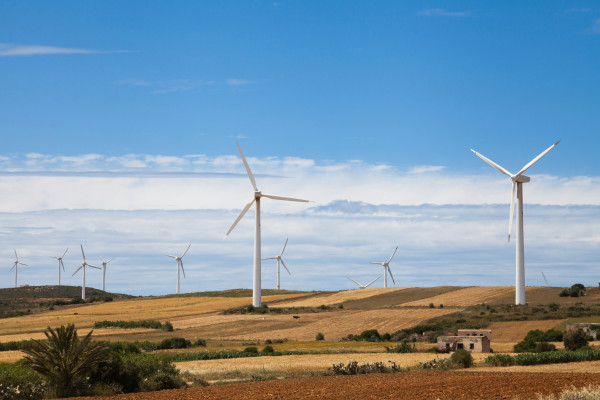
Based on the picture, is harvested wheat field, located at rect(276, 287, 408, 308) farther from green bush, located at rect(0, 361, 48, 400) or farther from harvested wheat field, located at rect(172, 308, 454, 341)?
green bush, located at rect(0, 361, 48, 400)

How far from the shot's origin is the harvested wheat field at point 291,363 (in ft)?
144

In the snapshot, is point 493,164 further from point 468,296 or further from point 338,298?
point 338,298

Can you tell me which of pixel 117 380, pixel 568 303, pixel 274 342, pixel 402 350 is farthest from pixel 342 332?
pixel 117 380

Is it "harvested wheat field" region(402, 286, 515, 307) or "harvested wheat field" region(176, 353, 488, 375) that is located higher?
"harvested wheat field" region(402, 286, 515, 307)

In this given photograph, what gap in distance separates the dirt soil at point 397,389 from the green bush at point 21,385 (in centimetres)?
251

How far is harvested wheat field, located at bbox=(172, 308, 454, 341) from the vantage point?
84188mm

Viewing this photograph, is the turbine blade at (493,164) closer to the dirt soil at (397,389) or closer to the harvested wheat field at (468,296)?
the harvested wheat field at (468,296)

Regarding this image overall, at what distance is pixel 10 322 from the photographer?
112 meters

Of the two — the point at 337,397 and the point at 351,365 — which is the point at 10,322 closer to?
the point at 351,365

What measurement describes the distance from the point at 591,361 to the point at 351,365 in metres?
15.6

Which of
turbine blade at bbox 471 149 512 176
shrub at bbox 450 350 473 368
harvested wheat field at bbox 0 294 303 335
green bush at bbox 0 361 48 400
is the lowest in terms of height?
harvested wheat field at bbox 0 294 303 335

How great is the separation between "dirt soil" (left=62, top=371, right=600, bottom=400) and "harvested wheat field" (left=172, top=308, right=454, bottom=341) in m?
47.6

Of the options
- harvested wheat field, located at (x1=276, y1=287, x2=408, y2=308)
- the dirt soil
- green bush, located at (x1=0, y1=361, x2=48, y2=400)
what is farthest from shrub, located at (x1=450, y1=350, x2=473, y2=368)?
harvested wheat field, located at (x1=276, y1=287, x2=408, y2=308)

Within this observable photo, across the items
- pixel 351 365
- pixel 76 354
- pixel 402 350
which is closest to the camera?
pixel 76 354
